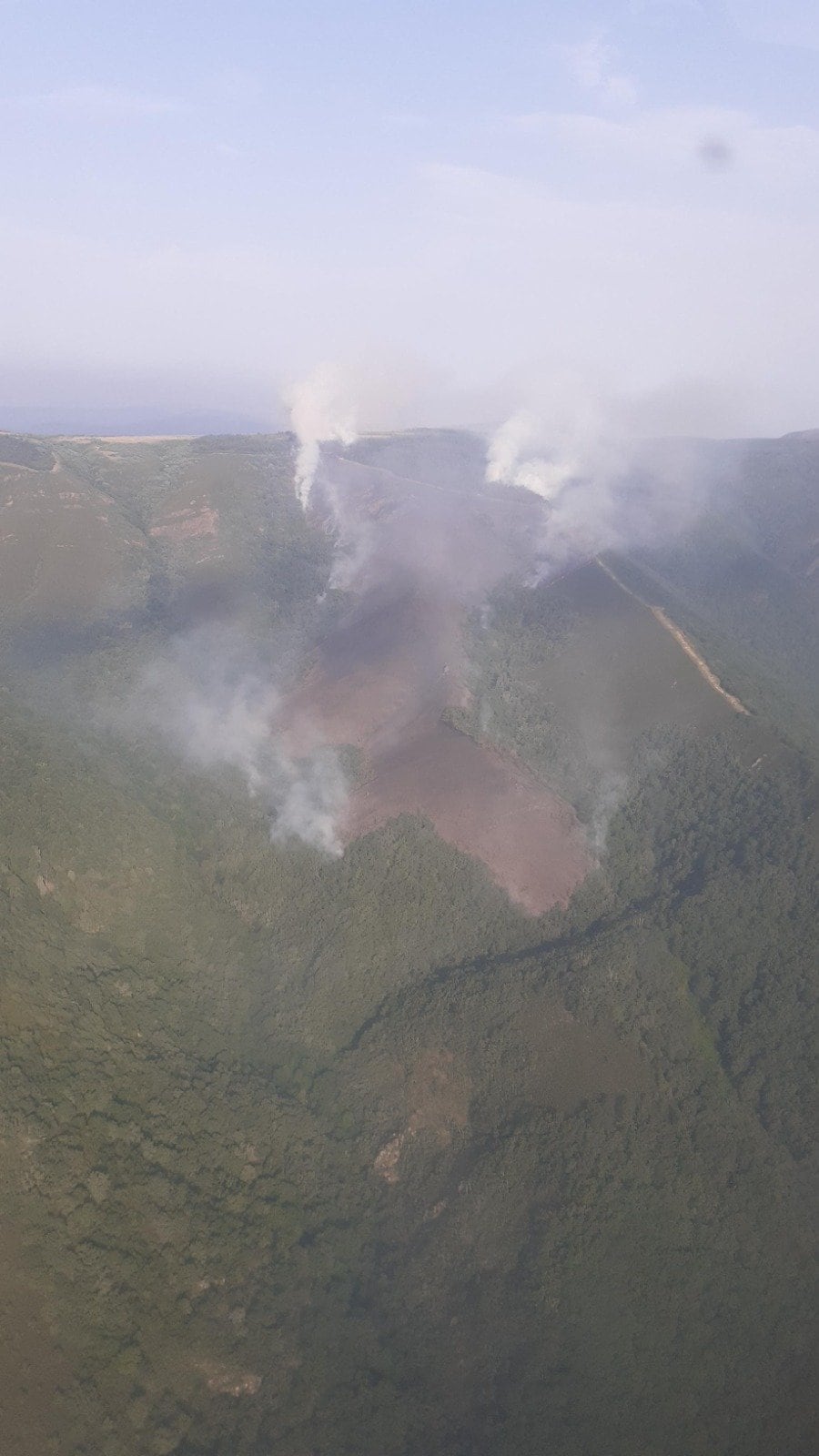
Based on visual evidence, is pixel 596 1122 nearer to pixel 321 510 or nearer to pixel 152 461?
pixel 321 510

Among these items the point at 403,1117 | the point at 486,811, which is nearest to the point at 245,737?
the point at 486,811

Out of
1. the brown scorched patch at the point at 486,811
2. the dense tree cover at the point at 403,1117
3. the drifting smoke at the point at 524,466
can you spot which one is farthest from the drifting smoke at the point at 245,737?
the drifting smoke at the point at 524,466

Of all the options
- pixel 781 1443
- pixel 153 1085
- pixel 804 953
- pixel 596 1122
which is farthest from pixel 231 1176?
pixel 804 953

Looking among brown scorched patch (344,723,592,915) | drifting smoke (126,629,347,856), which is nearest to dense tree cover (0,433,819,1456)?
brown scorched patch (344,723,592,915)

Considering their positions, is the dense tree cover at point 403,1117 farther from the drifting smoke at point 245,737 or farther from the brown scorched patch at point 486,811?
the drifting smoke at point 245,737

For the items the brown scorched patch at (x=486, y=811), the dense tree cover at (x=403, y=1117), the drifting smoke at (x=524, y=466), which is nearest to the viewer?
the dense tree cover at (x=403, y=1117)

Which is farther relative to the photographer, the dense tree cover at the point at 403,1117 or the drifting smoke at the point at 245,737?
the drifting smoke at the point at 245,737

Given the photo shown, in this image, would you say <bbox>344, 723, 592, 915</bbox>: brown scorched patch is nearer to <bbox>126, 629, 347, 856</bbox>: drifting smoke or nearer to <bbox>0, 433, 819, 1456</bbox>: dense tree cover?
<bbox>0, 433, 819, 1456</bbox>: dense tree cover
